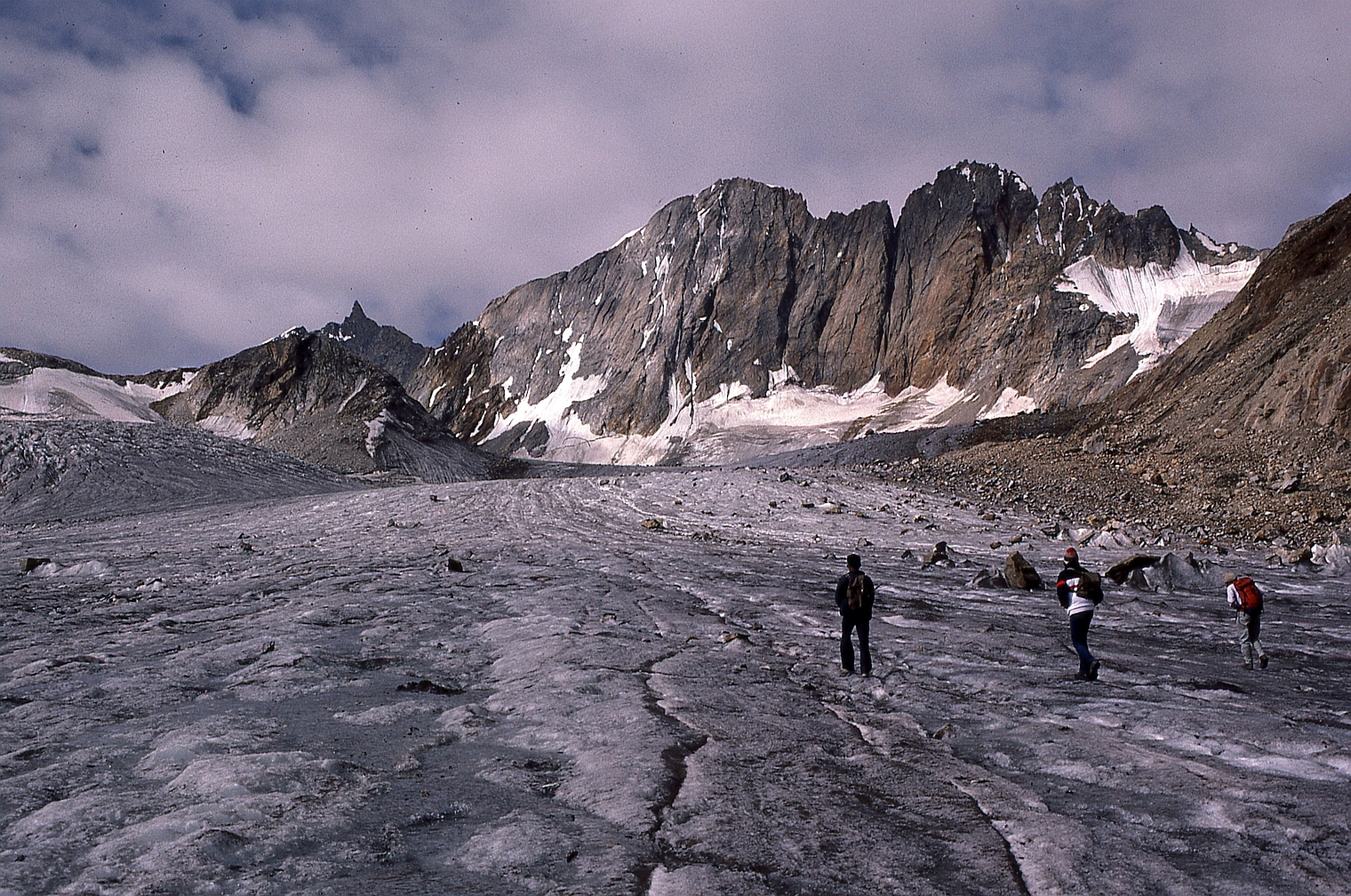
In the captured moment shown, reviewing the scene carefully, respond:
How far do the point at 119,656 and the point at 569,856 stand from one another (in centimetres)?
764

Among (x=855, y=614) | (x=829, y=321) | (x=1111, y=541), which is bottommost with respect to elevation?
(x=855, y=614)

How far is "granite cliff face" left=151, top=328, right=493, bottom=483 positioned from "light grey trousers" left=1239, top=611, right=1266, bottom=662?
7148 centimetres

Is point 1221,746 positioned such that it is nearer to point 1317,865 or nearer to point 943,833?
point 1317,865

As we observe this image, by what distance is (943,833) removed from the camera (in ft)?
17.3

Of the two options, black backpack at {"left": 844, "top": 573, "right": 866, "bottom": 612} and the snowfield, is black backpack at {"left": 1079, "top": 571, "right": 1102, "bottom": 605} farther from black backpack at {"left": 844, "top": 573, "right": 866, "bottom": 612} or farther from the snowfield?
black backpack at {"left": 844, "top": 573, "right": 866, "bottom": 612}

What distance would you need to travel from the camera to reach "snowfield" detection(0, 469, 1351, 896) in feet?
15.3

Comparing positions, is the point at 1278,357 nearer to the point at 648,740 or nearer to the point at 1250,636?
the point at 1250,636

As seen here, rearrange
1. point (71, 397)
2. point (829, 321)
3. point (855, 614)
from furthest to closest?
point (829, 321) → point (71, 397) → point (855, 614)

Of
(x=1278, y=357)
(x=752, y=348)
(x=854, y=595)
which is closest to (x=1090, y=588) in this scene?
(x=854, y=595)

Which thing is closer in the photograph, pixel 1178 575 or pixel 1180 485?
pixel 1178 575

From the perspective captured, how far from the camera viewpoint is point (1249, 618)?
1050 centimetres

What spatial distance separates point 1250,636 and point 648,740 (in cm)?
858

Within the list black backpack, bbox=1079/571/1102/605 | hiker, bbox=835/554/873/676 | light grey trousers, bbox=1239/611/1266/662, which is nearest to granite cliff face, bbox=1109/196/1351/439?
light grey trousers, bbox=1239/611/1266/662

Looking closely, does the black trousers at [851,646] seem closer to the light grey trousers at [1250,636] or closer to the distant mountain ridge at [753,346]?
the light grey trousers at [1250,636]
